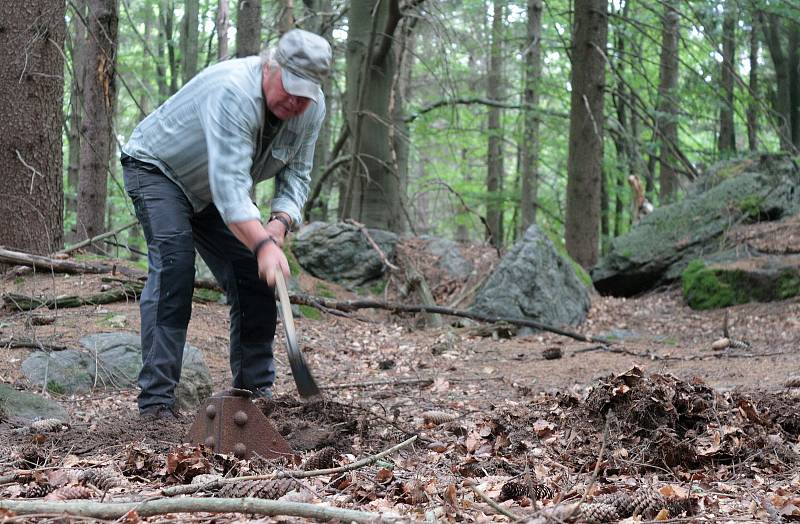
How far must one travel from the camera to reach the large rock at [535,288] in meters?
8.69

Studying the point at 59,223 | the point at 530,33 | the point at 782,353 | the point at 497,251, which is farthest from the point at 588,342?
the point at 530,33

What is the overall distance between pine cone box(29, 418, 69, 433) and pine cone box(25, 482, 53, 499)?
1023mm

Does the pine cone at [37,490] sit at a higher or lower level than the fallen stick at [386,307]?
lower

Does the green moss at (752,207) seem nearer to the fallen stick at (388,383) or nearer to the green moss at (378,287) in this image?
the green moss at (378,287)

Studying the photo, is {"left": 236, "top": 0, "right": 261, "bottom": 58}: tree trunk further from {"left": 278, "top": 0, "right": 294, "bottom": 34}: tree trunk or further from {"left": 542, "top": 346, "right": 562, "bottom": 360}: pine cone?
{"left": 542, "top": 346, "right": 562, "bottom": 360}: pine cone

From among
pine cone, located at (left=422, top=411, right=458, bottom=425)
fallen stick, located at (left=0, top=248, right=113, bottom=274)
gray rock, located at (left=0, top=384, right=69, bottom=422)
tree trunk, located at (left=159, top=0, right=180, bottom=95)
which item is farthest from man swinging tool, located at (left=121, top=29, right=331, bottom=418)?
tree trunk, located at (left=159, top=0, right=180, bottom=95)

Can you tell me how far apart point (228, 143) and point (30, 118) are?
154 inches

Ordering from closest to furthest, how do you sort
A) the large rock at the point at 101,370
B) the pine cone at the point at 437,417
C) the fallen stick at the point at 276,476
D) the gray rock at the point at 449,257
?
the fallen stick at the point at 276,476 → the pine cone at the point at 437,417 → the large rock at the point at 101,370 → the gray rock at the point at 449,257

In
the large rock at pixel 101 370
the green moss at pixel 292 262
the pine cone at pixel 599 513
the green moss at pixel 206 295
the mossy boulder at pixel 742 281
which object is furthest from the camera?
the green moss at pixel 292 262

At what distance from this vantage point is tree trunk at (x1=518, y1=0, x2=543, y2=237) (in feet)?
45.7

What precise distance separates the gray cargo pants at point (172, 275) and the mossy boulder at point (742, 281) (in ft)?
22.1

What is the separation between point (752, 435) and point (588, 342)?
165 inches

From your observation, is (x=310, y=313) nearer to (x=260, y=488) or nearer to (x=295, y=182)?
(x=295, y=182)

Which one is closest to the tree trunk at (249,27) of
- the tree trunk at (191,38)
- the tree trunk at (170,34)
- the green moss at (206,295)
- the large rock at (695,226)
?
the green moss at (206,295)
